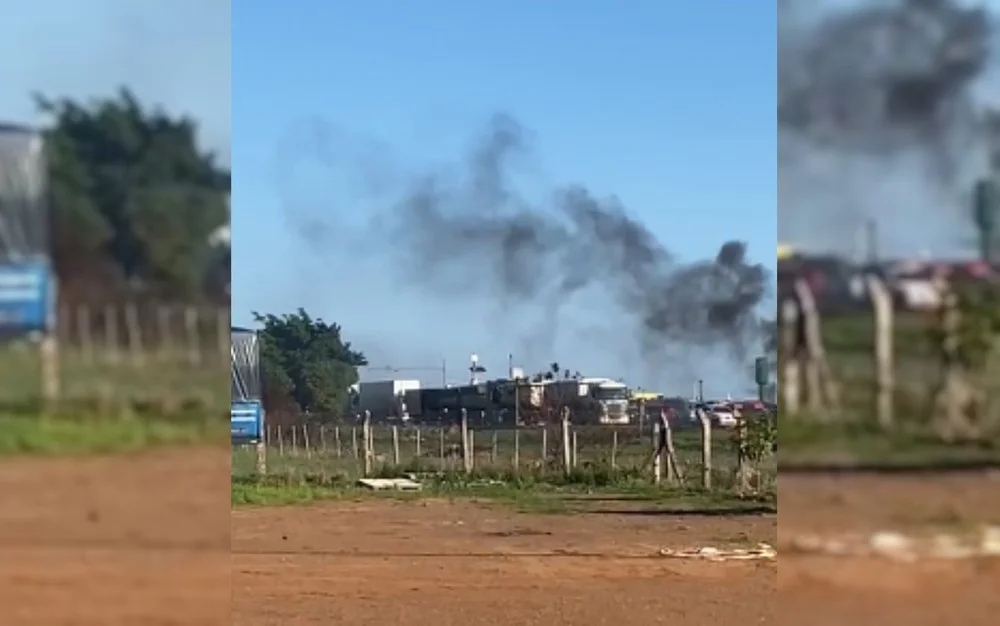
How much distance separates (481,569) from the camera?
5.35 metres

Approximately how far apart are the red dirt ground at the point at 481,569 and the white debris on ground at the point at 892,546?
1.75m

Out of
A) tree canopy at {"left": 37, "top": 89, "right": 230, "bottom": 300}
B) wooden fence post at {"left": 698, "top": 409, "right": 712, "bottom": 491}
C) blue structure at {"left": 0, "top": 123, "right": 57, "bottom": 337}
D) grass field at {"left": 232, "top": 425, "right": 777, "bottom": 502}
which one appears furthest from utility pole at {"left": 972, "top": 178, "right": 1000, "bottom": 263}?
grass field at {"left": 232, "top": 425, "right": 777, "bottom": 502}

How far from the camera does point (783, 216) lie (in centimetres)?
175

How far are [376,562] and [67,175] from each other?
406 centimetres

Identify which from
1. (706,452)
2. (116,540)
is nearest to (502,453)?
(706,452)

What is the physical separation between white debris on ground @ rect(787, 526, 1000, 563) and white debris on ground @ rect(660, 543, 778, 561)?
11.2ft

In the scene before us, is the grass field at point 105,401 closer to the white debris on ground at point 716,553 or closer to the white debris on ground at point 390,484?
the white debris on ground at point 716,553

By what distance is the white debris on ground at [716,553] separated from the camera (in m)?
5.24

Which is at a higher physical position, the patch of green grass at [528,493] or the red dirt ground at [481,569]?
the patch of green grass at [528,493]

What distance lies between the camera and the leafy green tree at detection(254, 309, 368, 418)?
6.08 meters

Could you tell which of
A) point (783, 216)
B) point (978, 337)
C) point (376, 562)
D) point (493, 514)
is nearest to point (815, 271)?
point (783, 216)

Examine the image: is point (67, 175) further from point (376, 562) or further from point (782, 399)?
point (376, 562)

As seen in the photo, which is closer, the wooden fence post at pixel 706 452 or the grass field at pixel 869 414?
the grass field at pixel 869 414

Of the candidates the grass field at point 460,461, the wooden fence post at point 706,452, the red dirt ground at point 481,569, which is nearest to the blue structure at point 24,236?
the red dirt ground at point 481,569
